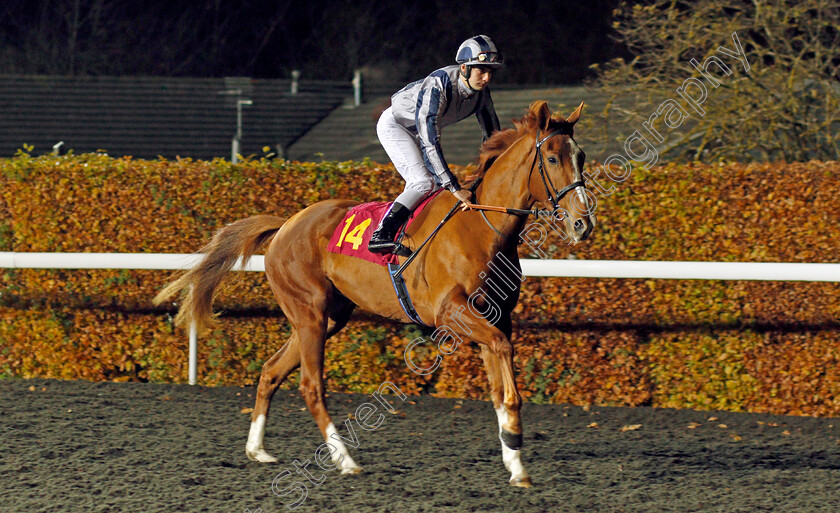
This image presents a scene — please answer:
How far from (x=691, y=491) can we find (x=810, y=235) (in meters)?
2.30

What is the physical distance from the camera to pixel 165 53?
28.8 m

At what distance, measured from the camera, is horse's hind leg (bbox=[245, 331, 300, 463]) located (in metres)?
4.71

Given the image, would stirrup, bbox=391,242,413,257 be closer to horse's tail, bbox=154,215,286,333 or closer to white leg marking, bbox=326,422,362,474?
white leg marking, bbox=326,422,362,474

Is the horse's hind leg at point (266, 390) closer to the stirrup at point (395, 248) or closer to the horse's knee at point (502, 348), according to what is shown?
the stirrup at point (395, 248)

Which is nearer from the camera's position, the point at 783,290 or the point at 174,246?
the point at 783,290

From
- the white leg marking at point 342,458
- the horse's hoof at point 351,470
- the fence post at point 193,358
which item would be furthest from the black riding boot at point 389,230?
the fence post at point 193,358

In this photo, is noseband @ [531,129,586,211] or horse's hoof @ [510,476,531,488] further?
horse's hoof @ [510,476,531,488]

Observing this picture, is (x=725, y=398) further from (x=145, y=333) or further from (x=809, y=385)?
(x=145, y=333)

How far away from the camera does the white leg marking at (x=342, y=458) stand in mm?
4465

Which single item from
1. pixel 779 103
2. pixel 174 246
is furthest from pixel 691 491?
pixel 779 103

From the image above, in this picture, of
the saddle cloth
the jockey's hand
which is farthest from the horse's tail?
the jockey's hand

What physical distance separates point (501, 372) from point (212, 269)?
6.54 feet

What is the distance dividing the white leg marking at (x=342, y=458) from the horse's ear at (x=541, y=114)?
179 centimetres

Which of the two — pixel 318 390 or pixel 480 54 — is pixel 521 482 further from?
pixel 480 54
